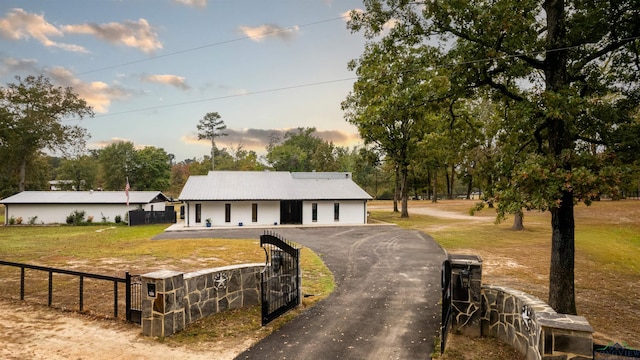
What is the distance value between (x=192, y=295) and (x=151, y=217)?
2814 cm

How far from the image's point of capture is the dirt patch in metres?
6.23

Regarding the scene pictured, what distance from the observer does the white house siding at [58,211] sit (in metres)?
32.2

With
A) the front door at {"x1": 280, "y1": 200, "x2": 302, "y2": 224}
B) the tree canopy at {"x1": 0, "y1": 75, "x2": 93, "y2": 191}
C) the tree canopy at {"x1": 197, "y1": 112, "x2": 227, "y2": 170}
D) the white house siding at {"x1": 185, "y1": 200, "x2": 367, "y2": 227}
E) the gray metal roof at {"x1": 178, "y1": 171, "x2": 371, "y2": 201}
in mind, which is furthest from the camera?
the tree canopy at {"x1": 197, "y1": 112, "x2": 227, "y2": 170}

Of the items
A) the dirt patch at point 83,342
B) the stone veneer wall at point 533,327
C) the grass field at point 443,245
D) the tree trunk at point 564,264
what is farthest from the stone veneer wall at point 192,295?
the tree trunk at point 564,264

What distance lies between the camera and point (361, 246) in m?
18.9

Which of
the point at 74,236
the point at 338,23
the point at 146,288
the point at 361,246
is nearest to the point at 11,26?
the point at 74,236

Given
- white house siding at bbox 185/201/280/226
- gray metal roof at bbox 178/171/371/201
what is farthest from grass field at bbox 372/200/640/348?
white house siding at bbox 185/201/280/226

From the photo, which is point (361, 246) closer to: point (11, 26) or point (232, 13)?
point (232, 13)

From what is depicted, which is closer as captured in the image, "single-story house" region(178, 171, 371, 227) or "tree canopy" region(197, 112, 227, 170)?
"single-story house" region(178, 171, 371, 227)

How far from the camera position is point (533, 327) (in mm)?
5457

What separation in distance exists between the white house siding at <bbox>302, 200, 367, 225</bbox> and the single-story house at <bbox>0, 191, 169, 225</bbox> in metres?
16.6

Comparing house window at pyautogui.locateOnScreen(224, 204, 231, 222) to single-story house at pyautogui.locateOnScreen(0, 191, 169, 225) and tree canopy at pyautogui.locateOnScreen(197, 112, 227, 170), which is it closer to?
single-story house at pyautogui.locateOnScreen(0, 191, 169, 225)

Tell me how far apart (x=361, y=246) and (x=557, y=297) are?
37.5 feet

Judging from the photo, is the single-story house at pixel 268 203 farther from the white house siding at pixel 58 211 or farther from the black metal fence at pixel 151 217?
the white house siding at pixel 58 211
